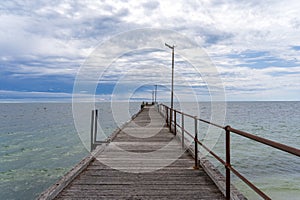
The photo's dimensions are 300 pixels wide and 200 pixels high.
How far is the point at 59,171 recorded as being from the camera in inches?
489

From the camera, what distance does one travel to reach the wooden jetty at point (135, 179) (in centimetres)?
394

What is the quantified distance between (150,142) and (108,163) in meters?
3.29

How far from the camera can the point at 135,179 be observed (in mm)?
4711

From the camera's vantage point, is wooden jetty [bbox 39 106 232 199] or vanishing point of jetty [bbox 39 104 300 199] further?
wooden jetty [bbox 39 106 232 199]

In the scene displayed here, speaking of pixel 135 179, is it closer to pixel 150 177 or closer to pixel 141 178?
pixel 141 178

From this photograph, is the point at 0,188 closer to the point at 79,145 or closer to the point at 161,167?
the point at 161,167

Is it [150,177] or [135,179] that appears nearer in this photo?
[135,179]

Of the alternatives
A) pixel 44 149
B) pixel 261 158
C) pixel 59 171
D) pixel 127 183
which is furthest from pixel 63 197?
pixel 44 149

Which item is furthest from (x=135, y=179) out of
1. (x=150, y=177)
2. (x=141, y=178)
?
(x=150, y=177)

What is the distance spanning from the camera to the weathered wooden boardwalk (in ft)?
13.0

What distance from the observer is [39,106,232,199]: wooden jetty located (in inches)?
155

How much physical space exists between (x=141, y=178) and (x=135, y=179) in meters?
0.12

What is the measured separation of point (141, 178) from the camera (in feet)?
15.6

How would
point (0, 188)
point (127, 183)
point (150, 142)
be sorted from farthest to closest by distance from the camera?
point (0, 188) < point (150, 142) < point (127, 183)
